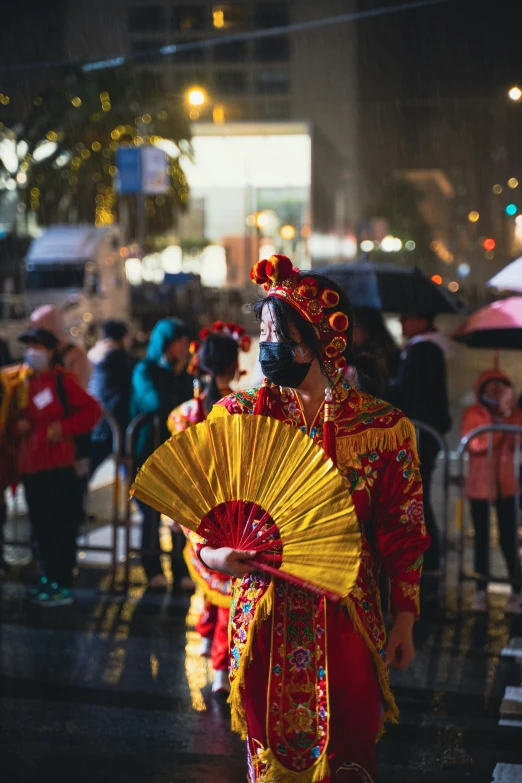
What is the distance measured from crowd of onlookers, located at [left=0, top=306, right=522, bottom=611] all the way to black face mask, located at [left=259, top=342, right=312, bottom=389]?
3743mm

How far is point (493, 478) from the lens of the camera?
725 centimetres

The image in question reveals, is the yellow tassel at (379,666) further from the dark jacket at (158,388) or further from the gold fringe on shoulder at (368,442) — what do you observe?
the dark jacket at (158,388)

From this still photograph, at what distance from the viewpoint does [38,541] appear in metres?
7.46

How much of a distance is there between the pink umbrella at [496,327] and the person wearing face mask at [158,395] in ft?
A: 7.01

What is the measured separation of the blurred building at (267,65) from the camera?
335 ft

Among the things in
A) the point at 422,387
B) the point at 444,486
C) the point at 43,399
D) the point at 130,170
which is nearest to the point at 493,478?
the point at 444,486

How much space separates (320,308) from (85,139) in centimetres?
4034

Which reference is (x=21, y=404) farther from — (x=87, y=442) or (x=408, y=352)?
(x=408, y=352)

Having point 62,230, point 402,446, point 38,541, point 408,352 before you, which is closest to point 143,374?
point 38,541

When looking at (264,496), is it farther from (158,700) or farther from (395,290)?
(395,290)

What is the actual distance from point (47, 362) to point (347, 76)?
104m

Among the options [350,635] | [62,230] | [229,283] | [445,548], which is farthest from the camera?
[229,283]

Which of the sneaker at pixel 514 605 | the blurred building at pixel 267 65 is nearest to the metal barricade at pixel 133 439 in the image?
the sneaker at pixel 514 605

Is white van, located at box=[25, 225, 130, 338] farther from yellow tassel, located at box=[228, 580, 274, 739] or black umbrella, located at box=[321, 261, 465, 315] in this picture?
yellow tassel, located at box=[228, 580, 274, 739]
